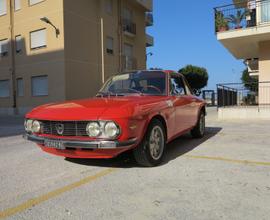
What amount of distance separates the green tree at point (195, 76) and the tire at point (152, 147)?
4511cm

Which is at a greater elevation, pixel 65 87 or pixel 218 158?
pixel 65 87

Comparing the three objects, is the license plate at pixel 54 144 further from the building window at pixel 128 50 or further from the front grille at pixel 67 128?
the building window at pixel 128 50

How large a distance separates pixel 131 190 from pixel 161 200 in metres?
0.48

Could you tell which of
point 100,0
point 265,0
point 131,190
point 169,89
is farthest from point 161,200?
point 100,0

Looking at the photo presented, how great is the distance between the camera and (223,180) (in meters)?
4.19

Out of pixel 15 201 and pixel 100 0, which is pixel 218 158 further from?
pixel 100 0

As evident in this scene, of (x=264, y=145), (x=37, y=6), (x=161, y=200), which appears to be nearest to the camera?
(x=161, y=200)

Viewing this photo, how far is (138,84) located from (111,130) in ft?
6.58

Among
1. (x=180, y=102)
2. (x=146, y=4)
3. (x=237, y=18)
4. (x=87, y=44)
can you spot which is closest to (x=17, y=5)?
(x=87, y=44)

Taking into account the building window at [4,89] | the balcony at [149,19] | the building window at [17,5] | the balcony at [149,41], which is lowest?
the building window at [4,89]

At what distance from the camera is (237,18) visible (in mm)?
14602

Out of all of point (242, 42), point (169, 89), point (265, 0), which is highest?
point (265, 0)

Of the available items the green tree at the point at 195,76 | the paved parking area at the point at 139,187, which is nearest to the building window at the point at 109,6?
the paved parking area at the point at 139,187

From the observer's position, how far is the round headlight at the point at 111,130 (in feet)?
13.8
